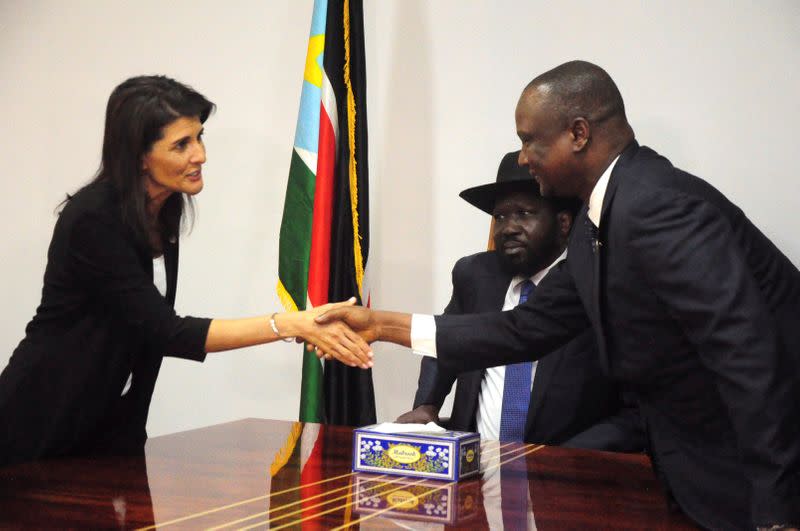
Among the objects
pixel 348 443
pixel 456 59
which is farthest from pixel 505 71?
pixel 348 443

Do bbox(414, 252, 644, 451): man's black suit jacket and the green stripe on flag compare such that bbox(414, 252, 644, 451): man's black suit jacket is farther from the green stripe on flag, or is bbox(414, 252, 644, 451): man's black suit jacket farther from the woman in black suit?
the green stripe on flag

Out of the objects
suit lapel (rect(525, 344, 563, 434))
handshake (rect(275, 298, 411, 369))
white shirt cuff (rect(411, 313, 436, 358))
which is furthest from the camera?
suit lapel (rect(525, 344, 563, 434))

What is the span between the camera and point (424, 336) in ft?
8.42

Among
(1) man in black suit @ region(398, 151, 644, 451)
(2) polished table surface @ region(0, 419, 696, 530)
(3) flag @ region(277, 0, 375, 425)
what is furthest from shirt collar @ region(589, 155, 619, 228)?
(3) flag @ region(277, 0, 375, 425)

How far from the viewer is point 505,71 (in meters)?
4.01

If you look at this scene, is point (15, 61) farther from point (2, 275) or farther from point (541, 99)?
point (541, 99)

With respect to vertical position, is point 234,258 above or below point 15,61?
below

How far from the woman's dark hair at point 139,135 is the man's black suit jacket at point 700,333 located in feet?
4.22

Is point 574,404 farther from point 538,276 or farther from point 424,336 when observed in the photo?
point 424,336

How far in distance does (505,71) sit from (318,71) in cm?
86

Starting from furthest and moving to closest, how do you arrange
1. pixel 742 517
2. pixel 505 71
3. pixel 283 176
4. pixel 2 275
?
pixel 2 275
pixel 283 176
pixel 505 71
pixel 742 517

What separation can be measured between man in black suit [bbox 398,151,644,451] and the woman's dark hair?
1057 millimetres

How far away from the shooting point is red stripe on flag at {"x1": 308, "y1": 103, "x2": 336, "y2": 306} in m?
3.62

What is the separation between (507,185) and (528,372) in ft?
2.26
